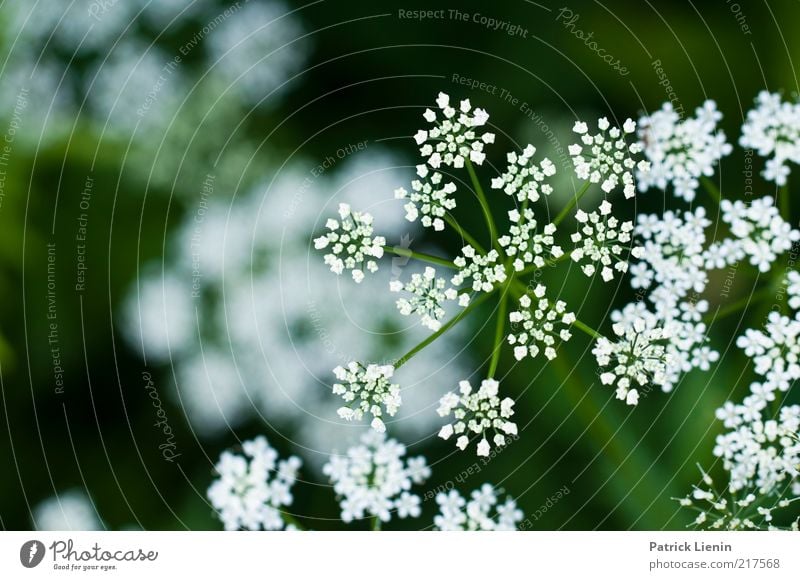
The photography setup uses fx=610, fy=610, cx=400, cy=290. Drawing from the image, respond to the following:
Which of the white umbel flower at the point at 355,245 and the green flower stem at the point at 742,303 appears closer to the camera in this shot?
the white umbel flower at the point at 355,245

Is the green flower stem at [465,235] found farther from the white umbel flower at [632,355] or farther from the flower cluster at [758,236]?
the flower cluster at [758,236]

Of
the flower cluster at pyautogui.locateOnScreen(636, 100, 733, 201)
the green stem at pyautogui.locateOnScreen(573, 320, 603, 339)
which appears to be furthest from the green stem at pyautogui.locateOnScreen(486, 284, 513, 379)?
the flower cluster at pyautogui.locateOnScreen(636, 100, 733, 201)

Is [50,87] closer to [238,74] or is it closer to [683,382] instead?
[238,74]

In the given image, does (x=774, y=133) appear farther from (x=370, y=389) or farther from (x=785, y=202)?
(x=370, y=389)

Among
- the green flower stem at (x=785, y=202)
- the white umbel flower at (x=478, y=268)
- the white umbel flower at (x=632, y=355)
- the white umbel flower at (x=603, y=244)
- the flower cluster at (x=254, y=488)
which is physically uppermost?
the green flower stem at (x=785, y=202)

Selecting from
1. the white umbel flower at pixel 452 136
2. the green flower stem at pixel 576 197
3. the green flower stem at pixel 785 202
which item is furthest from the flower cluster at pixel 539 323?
the green flower stem at pixel 785 202

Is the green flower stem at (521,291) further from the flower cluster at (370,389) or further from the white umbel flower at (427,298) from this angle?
the flower cluster at (370,389)

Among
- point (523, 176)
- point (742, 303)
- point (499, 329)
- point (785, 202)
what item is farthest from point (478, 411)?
point (785, 202)

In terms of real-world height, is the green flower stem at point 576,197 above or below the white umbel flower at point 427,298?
above
